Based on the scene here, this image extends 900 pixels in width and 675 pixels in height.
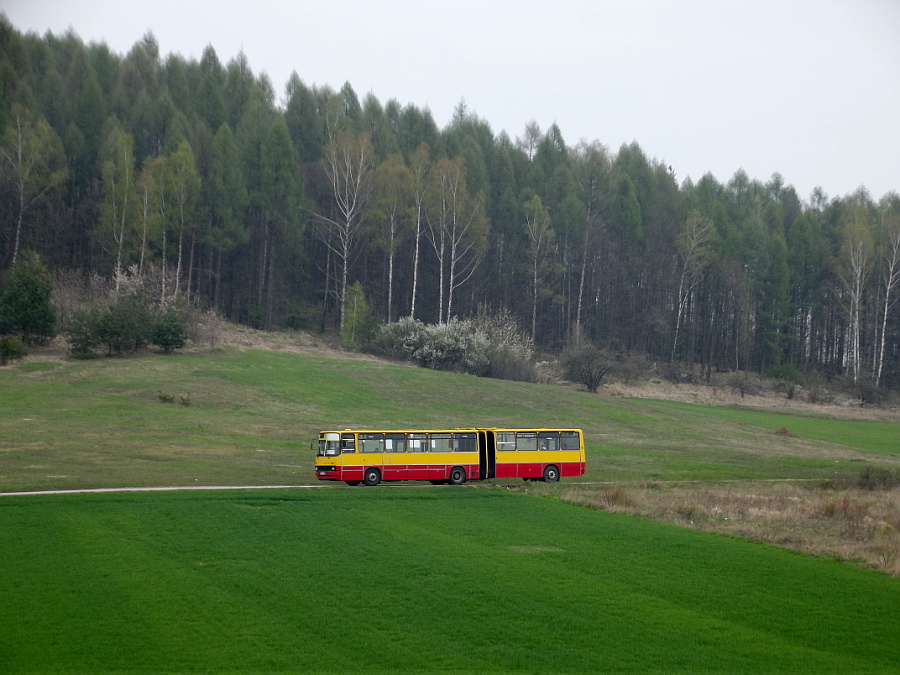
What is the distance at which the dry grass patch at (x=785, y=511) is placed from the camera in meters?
24.4

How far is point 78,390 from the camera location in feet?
178

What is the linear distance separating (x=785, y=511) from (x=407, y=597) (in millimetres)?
18805

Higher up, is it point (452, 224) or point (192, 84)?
point (192, 84)

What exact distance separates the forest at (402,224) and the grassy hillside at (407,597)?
5448cm

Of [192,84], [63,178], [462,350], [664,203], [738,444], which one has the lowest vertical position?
[738,444]

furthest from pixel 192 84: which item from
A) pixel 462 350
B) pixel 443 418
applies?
pixel 443 418

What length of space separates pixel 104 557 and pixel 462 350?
61891 millimetres

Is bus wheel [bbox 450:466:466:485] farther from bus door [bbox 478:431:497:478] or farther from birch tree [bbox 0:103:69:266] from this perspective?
birch tree [bbox 0:103:69:266]

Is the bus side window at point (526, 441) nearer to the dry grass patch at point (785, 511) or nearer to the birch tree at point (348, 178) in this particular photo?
the dry grass patch at point (785, 511)

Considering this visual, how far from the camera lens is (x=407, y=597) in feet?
57.1

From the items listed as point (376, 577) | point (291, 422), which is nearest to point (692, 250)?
point (291, 422)

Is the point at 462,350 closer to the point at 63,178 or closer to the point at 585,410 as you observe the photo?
the point at 585,410

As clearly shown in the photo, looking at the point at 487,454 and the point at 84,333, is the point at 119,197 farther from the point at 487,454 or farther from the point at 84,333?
the point at 487,454

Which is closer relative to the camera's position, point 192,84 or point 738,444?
point 738,444
